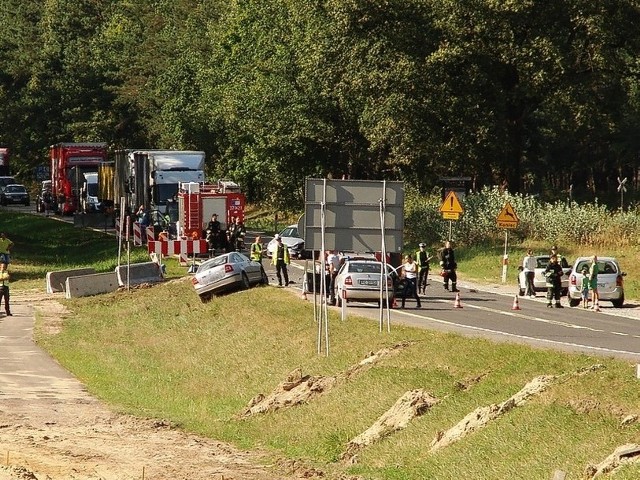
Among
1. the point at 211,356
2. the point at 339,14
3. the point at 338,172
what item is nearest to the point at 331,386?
the point at 211,356

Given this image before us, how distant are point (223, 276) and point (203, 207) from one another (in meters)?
13.7

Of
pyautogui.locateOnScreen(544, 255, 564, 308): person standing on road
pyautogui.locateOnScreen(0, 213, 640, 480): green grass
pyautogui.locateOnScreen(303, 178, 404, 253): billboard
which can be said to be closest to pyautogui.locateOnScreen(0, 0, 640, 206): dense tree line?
pyautogui.locateOnScreen(544, 255, 564, 308): person standing on road

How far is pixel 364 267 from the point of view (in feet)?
126

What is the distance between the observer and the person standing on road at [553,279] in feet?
134

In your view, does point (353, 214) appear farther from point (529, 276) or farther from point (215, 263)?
point (529, 276)

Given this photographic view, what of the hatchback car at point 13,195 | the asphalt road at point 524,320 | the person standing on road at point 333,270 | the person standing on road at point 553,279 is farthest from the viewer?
the hatchback car at point 13,195

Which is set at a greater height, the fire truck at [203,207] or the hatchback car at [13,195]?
the fire truck at [203,207]

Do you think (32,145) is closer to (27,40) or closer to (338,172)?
(27,40)

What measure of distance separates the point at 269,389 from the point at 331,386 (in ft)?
7.98

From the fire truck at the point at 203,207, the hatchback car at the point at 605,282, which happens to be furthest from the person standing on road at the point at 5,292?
the hatchback car at the point at 605,282

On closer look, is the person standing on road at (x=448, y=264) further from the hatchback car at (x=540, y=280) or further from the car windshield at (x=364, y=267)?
the car windshield at (x=364, y=267)

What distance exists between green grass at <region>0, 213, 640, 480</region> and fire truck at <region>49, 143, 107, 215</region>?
45.0m

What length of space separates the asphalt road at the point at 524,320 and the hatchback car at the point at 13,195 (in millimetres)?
65842

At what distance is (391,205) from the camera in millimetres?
28219
